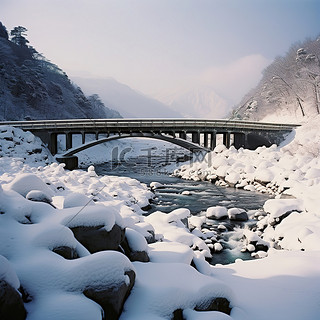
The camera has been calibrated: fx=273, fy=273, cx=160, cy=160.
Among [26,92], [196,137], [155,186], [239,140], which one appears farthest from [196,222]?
[26,92]

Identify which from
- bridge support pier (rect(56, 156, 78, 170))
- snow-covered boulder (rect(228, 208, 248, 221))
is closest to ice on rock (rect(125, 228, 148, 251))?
snow-covered boulder (rect(228, 208, 248, 221))

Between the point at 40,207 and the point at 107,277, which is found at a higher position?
the point at 40,207

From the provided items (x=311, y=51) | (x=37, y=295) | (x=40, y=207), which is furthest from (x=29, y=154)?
(x=311, y=51)

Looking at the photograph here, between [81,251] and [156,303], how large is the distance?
1493 mm

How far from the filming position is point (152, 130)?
102ft

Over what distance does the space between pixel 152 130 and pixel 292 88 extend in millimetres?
28632

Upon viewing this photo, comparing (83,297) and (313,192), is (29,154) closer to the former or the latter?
(313,192)

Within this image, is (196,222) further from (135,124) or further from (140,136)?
(135,124)

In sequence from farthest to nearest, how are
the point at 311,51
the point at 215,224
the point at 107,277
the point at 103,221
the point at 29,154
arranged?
the point at 311,51, the point at 29,154, the point at 215,224, the point at 103,221, the point at 107,277

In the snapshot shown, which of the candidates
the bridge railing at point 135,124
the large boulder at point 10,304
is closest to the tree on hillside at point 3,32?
the bridge railing at point 135,124

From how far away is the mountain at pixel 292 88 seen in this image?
136 ft

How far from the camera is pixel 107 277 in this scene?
3.80m

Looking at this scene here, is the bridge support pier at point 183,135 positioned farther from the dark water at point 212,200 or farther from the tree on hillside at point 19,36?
the tree on hillside at point 19,36

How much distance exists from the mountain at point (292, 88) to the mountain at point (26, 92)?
3798cm
